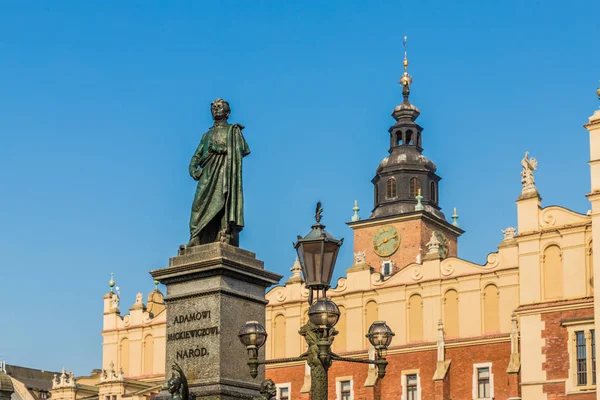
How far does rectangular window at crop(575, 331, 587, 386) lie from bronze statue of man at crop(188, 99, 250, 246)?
29289 mm

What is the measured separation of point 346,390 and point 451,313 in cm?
640

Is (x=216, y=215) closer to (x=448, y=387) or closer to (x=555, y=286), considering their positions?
(x=555, y=286)

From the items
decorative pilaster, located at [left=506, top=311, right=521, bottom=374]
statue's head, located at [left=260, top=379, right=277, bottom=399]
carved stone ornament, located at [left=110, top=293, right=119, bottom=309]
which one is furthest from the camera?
carved stone ornament, located at [left=110, top=293, right=119, bottom=309]

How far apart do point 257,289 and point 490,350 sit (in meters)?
33.2

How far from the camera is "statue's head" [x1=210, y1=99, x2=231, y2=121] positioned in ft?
62.1

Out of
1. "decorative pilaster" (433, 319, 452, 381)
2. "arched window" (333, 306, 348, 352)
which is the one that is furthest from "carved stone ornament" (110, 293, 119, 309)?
"decorative pilaster" (433, 319, 452, 381)

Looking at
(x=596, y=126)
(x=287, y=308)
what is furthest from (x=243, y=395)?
(x=287, y=308)

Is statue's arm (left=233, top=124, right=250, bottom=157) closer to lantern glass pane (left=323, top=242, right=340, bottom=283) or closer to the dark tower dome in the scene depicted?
lantern glass pane (left=323, top=242, right=340, bottom=283)

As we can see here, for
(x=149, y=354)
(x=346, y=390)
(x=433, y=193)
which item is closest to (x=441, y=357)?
(x=346, y=390)

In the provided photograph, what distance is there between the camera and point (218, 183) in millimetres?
18391

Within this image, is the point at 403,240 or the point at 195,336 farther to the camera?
the point at 403,240

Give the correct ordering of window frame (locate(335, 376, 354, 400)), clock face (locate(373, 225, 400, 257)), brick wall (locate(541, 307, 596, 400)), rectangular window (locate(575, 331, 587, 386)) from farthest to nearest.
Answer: clock face (locate(373, 225, 400, 257))
window frame (locate(335, 376, 354, 400))
brick wall (locate(541, 307, 596, 400))
rectangular window (locate(575, 331, 587, 386))

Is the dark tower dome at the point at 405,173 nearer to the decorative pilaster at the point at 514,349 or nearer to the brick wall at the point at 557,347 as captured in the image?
the decorative pilaster at the point at 514,349

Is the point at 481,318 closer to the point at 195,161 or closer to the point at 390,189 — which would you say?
the point at 390,189
